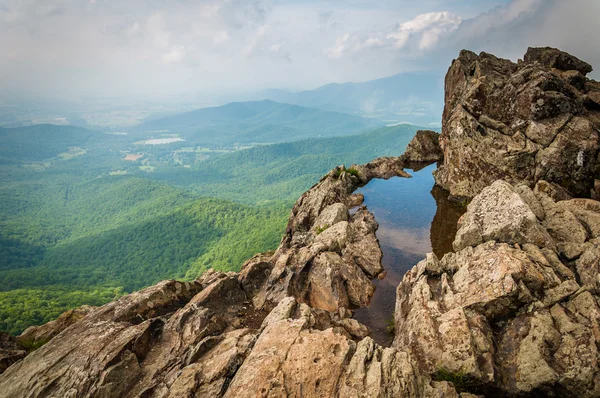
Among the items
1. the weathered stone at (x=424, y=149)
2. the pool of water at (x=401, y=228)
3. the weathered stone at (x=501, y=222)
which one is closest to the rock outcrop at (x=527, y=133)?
the pool of water at (x=401, y=228)

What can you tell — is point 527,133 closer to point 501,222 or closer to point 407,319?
point 501,222

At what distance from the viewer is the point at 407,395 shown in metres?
8.57

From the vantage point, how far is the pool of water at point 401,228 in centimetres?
1523

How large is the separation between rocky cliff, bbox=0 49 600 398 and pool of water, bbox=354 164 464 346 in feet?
3.00

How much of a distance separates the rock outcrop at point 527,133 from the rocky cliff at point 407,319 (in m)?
0.12

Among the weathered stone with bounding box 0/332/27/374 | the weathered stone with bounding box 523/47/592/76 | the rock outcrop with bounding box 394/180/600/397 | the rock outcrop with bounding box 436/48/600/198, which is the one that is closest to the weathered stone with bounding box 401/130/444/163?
the rock outcrop with bounding box 436/48/600/198

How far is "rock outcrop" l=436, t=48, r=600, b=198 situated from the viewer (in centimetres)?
1880

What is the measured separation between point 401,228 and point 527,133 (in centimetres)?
1134

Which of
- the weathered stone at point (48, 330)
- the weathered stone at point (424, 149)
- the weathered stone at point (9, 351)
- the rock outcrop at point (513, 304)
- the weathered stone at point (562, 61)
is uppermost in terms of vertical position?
the weathered stone at point (562, 61)

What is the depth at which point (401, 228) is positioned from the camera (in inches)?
886

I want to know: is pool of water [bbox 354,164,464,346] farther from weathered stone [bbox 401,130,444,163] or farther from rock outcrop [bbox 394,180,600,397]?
weathered stone [bbox 401,130,444,163]

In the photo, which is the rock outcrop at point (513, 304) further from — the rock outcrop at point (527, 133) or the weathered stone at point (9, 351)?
the weathered stone at point (9, 351)

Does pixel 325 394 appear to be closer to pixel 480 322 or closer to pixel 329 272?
pixel 480 322

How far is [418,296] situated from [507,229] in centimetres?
521
